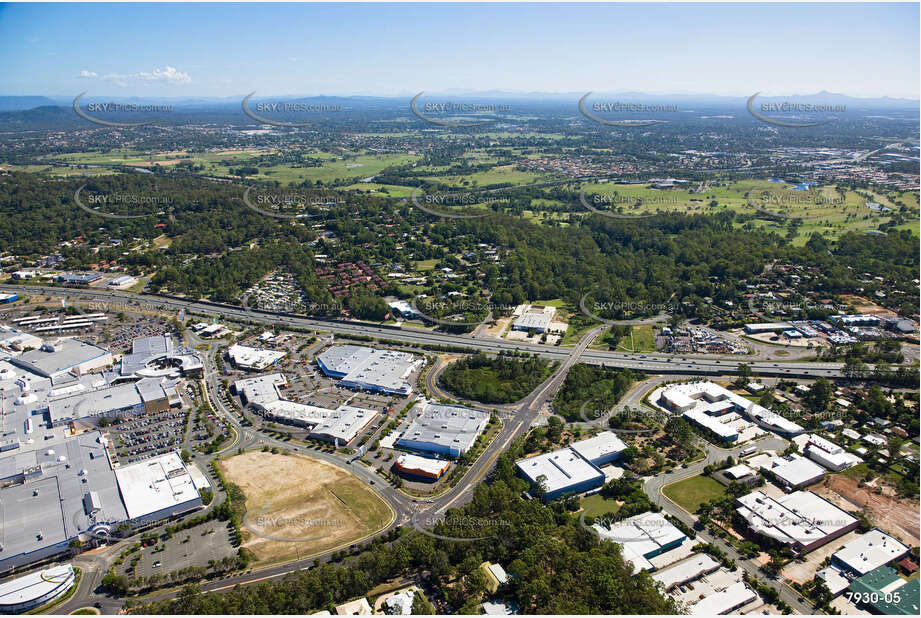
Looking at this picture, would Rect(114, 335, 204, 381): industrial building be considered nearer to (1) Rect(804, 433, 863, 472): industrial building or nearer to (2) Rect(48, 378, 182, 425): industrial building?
(2) Rect(48, 378, 182, 425): industrial building

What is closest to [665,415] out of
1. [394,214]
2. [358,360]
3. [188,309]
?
[358,360]

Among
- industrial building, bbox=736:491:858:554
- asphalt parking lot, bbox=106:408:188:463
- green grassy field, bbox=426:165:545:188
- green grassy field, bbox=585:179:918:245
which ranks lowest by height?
industrial building, bbox=736:491:858:554

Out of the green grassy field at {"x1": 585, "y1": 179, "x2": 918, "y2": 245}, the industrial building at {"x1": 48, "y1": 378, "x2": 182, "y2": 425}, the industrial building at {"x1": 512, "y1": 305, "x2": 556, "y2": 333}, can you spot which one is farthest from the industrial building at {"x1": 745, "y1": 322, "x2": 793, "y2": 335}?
the industrial building at {"x1": 48, "y1": 378, "x2": 182, "y2": 425}

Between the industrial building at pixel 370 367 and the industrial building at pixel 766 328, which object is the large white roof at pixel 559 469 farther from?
the industrial building at pixel 766 328

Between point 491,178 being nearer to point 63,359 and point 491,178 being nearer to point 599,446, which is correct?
point 63,359

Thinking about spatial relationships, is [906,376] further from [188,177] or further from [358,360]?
[188,177]
